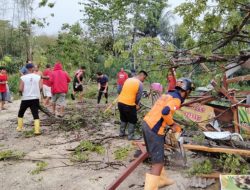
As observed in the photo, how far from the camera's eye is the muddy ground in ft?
19.5

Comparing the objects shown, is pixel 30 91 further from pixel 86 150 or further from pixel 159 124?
pixel 159 124

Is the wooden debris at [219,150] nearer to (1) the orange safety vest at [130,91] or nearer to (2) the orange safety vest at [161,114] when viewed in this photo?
(2) the orange safety vest at [161,114]

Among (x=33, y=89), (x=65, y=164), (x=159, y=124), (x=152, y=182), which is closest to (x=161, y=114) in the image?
(x=159, y=124)

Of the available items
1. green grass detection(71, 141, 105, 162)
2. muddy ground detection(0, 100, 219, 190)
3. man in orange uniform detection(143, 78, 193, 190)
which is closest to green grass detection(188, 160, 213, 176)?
muddy ground detection(0, 100, 219, 190)

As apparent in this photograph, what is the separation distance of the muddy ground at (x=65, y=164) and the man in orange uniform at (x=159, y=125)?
0.56 m

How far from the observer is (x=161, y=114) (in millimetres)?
5242

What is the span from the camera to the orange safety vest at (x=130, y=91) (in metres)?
8.06

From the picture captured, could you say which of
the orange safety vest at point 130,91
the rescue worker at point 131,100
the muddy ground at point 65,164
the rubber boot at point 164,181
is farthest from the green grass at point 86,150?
the rubber boot at point 164,181

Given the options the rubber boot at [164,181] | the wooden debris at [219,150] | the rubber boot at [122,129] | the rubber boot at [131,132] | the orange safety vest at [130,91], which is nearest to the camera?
the wooden debris at [219,150]

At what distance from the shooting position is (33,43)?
30656mm

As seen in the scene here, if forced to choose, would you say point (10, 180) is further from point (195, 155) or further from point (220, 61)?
point (220, 61)

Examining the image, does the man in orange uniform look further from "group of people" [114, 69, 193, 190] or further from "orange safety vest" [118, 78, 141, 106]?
"orange safety vest" [118, 78, 141, 106]

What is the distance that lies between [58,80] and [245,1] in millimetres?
6869

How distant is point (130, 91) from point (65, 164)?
2176mm
